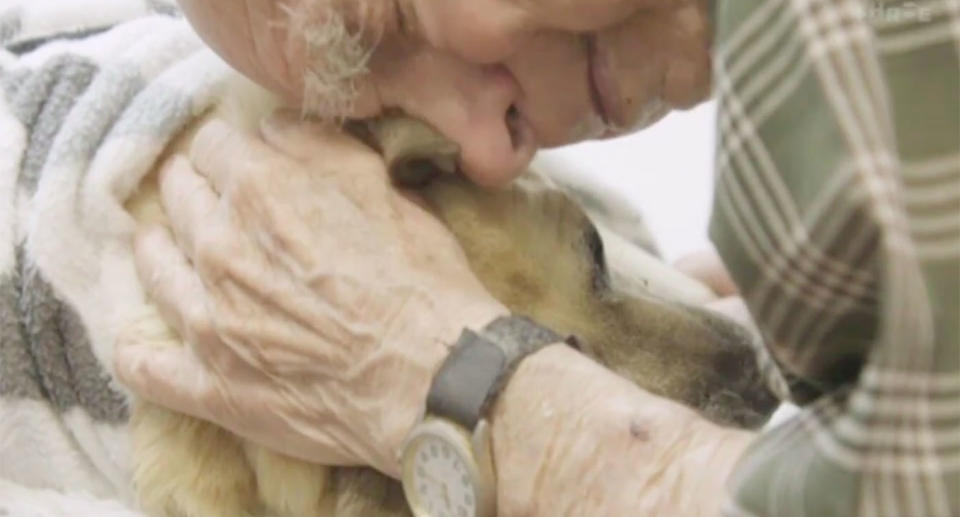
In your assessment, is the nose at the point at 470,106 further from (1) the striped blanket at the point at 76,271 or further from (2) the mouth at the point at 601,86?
(1) the striped blanket at the point at 76,271

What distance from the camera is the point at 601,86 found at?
2.78ft

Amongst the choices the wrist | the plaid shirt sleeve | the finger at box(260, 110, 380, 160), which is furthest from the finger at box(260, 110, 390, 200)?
the plaid shirt sleeve

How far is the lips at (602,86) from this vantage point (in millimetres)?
831

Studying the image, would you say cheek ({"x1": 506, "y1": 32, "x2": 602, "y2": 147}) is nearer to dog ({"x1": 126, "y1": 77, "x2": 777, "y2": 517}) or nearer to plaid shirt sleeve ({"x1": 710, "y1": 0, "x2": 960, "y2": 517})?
dog ({"x1": 126, "y1": 77, "x2": 777, "y2": 517})

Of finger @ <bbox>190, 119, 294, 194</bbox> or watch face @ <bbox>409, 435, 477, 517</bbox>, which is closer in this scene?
watch face @ <bbox>409, 435, 477, 517</bbox>

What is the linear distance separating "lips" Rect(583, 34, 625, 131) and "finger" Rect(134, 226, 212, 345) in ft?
0.95

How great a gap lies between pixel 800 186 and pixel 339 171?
1.44ft

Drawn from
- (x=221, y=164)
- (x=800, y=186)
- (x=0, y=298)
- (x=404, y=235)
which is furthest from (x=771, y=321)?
(x=0, y=298)

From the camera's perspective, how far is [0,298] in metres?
0.95

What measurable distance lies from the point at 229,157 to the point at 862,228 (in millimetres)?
552

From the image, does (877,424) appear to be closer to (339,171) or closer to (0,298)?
(339,171)

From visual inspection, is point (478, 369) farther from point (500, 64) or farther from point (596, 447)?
point (500, 64)

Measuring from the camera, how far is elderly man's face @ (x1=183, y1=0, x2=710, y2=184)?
0.79 m

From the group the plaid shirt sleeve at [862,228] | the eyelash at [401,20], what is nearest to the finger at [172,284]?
the eyelash at [401,20]
